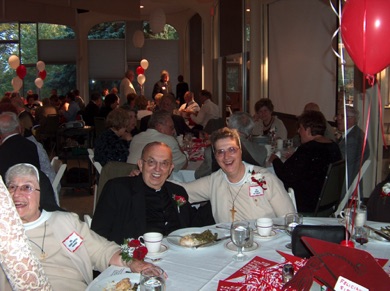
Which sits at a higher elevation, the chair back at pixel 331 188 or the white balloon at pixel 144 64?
the white balloon at pixel 144 64

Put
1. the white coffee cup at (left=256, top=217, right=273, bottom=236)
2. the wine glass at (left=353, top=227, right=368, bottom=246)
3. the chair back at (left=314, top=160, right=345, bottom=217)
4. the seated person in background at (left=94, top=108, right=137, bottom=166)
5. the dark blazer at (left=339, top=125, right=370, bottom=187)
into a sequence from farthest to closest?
1. the seated person in background at (left=94, top=108, right=137, bottom=166)
2. the dark blazer at (left=339, top=125, right=370, bottom=187)
3. the chair back at (left=314, top=160, right=345, bottom=217)
4. the white coffee cup at (left=256, top=217, right=273, bottom=236)
5. the wine glass at (left=353, top=227, right=368, bottom=246)

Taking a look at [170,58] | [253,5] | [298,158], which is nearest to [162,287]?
[298,158]

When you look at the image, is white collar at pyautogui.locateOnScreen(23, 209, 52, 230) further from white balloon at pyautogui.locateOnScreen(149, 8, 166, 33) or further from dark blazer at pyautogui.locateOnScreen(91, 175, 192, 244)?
white balloon at pyautogui.locateOnScreen(149, 8, 166, 33)

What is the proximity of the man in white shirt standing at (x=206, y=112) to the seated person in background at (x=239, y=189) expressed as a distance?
655cm

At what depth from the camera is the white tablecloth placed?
6.40 ft

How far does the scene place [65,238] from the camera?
2.28 meters

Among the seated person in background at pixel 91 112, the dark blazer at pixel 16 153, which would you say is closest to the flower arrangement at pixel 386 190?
the dark blazer at pixel 16 153

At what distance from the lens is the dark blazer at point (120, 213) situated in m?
2.81

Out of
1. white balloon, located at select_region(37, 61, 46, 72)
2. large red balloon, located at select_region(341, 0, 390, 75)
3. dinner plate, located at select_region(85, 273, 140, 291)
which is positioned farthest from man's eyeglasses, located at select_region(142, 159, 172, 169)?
white balloon, located at select_region(37, 61, 46, 72)

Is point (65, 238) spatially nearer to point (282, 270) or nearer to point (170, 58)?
point (282, 270)

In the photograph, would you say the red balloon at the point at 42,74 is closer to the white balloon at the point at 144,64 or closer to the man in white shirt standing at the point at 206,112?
the white balloon at the point at 144,64

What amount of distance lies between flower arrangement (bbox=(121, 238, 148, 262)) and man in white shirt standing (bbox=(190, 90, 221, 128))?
24.6 feet

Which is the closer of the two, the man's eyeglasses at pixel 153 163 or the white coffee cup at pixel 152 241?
the white coffee cup at pixel 152 241

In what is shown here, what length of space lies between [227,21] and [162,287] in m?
11.2
